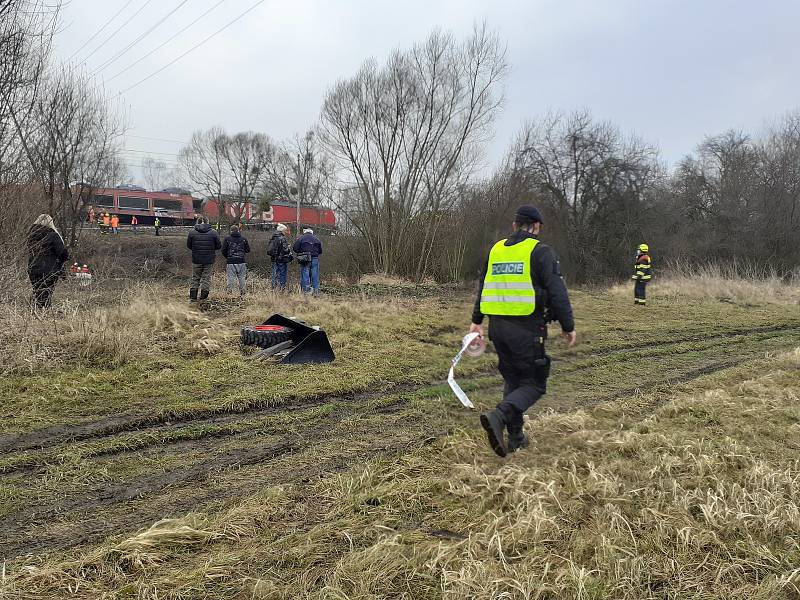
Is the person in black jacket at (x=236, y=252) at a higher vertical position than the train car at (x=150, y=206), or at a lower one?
lower

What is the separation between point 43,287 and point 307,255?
623 cm

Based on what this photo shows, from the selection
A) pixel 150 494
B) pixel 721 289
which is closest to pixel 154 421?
pixel 150 494

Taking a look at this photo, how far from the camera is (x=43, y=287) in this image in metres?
8.29

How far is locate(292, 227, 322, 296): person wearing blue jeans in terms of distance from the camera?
13562mm

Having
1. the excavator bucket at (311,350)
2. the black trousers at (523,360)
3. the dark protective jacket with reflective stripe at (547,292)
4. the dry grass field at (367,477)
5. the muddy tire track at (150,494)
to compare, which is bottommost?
the muddy tire track at (150,494)

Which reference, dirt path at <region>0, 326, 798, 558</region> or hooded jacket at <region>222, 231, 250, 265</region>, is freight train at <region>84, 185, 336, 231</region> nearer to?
hooded jacket at <region>222, 231, 250, 265</region>

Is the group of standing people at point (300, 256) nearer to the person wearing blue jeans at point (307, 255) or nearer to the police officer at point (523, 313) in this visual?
the person wearing blue jeans at point (307, 255)

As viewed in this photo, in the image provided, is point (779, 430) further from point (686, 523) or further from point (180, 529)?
point (180, 529)

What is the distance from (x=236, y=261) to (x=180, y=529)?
33.9 feet

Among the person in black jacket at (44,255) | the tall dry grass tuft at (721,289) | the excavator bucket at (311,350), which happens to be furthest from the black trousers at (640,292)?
the person in black jacket at (44,255)

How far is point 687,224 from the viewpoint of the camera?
119 feet

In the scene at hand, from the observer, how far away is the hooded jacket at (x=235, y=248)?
12.4 metres

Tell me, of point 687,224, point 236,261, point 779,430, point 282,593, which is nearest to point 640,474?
point 779,430

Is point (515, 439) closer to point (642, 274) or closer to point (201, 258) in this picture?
point (201, 258)
